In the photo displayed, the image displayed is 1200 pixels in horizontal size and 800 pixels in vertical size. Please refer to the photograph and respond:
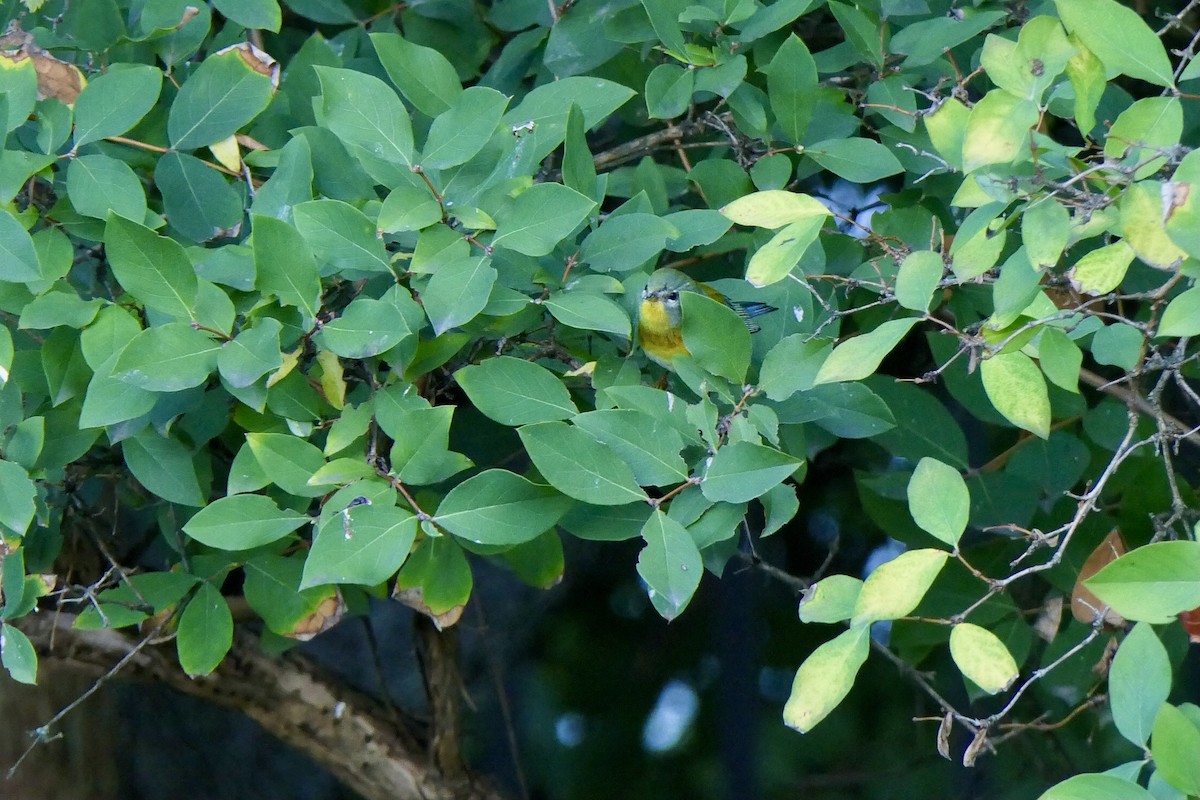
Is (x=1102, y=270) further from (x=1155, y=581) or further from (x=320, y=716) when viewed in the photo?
(x=320, y=716)

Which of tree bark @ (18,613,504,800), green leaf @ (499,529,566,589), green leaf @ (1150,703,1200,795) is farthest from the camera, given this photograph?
tree bark @ (18,613,504,800)

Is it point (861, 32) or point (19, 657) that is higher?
point (861, 32)

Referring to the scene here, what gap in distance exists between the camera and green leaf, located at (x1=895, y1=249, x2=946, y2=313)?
541 mm

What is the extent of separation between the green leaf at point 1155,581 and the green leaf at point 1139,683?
30mm

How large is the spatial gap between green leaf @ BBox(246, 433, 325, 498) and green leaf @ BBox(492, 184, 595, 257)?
0.58 feet

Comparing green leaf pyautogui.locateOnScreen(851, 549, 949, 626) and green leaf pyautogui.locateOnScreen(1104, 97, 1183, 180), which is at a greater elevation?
green leaf pyautogui.locateOnScreen(1104, 97, 1183, 180)

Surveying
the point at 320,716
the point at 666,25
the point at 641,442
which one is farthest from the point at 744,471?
the point at 320,716

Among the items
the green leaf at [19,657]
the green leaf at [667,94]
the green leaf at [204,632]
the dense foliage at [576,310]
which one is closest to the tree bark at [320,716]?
the dense foliage at [576,310]

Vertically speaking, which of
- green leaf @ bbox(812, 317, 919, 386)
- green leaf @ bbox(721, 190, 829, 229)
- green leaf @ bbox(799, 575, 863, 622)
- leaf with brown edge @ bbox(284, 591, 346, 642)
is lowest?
leaf with brown edge @ bbox(284, 591, 346, 642)

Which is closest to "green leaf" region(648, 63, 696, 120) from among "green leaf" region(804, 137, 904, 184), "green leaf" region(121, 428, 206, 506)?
"green leaf" region(804, 137, 904, 184)

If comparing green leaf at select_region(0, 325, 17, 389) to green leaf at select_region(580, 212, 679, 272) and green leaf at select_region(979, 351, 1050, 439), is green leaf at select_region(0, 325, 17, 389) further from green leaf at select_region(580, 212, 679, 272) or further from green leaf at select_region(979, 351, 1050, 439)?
green leaf at select_region(979, 351, 1050, 439)

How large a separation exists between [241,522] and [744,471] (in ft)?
1.04

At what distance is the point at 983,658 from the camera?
544mm

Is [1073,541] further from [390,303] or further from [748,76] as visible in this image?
[390,303]
